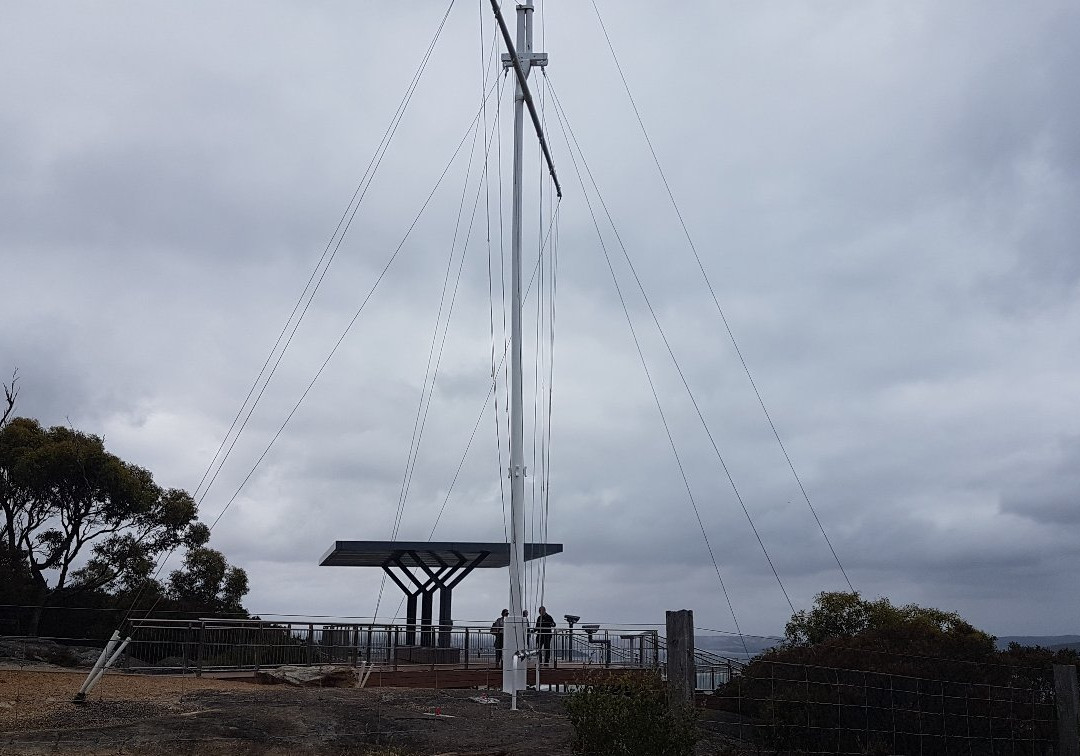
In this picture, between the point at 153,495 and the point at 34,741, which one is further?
the point at 153,495

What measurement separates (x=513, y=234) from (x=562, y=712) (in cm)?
947

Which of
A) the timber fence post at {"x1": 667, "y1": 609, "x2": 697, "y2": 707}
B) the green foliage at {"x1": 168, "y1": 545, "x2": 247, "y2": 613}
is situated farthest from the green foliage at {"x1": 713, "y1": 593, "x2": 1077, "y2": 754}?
the green foliage at {"x1": 168, "y1": 545, "x2": 247, "y2": 613}

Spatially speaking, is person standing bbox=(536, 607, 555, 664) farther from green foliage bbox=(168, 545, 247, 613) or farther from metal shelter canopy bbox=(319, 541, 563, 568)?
green foliage bbox=(168, 545, 247, 613)

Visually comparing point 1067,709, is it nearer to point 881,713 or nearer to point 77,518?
point 881,713

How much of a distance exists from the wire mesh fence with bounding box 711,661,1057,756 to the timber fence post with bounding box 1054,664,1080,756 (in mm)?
371

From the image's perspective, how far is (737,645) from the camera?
16000mm

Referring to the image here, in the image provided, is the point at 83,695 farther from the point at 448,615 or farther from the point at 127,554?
the point at 127,554

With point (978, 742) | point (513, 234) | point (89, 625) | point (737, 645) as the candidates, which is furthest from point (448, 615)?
point (978, 742)

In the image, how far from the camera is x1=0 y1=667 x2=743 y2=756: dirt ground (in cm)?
1208

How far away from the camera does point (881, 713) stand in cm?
1470

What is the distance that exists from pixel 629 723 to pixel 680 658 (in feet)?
5.20

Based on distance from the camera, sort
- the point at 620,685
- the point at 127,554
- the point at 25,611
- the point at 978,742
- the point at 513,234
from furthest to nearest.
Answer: the point at 127,554 < the point at 25,611 < the point at 513,234 < the point at 978,742 < the point at 620,685

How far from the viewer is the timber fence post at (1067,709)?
14.6m

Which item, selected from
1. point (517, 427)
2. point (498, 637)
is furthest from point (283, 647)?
point (517, 427)
